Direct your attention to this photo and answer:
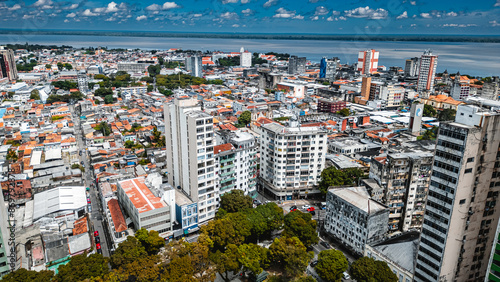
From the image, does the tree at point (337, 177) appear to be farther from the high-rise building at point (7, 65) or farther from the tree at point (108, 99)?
the high-rise building at point (7, 65)

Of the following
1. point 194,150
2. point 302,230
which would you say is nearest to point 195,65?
point 194,150

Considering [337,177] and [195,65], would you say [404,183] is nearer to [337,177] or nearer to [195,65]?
[337,177]

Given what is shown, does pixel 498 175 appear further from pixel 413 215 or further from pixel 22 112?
pixel 22 112

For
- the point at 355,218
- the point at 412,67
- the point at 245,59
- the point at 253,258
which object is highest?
the point at 245,59

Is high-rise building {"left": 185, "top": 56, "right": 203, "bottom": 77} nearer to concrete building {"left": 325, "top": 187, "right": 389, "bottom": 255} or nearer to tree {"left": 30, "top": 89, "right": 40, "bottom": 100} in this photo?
tree {"left": 30, "top": 89, "right": 40, "bottom": 100}

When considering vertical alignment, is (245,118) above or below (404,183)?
below

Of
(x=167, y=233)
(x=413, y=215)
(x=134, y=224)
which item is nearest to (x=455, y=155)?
(x=413, y=215)

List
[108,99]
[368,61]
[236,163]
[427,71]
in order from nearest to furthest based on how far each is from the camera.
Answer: [236,163] < [108,99] < [427,71] < [368,61]
